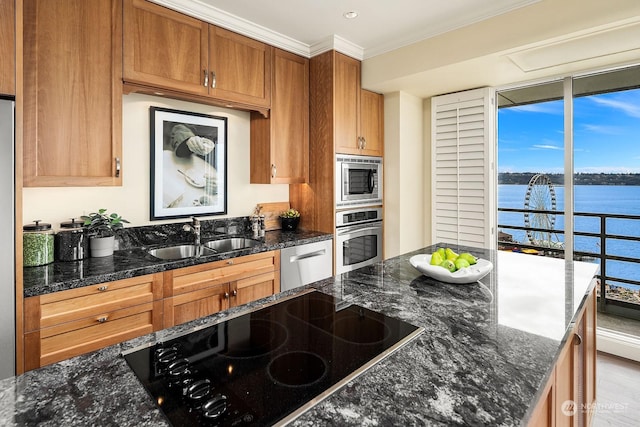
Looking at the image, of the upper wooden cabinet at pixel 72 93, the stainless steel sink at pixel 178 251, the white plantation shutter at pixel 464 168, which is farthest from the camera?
the white plantation shutter at pixel 464 168

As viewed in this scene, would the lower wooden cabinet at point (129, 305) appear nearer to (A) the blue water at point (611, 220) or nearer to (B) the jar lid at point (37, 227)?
(B) the jar lid at point (37, 227)

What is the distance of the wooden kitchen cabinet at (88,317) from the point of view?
161 cm

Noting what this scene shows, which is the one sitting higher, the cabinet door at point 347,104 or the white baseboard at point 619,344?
the cabinet door at point 347,104

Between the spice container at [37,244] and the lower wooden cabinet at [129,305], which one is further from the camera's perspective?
the spice container at [37,244]

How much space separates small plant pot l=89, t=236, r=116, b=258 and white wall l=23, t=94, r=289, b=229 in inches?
10.3

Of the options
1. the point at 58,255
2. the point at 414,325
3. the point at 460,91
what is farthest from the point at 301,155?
the point at 414,325

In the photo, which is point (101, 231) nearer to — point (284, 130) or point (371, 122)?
point (284, 130)

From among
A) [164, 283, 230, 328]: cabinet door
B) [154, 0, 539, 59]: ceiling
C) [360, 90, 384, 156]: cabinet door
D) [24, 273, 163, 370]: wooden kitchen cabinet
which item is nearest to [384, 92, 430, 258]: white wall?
[360, 90, 384, 156]: cabinet door

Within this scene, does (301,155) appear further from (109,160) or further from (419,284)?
(419,284)

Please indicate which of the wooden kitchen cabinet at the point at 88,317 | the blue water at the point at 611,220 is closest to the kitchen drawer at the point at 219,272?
the wooden kitchen cabinet at the point at 88,317

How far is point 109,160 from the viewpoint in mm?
2121

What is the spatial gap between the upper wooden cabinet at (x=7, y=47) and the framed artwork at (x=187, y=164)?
1.02 meters

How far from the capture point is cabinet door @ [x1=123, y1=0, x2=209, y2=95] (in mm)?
2191

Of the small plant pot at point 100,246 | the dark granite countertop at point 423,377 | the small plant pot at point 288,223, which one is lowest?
the dark granite countertop at point 423,377
